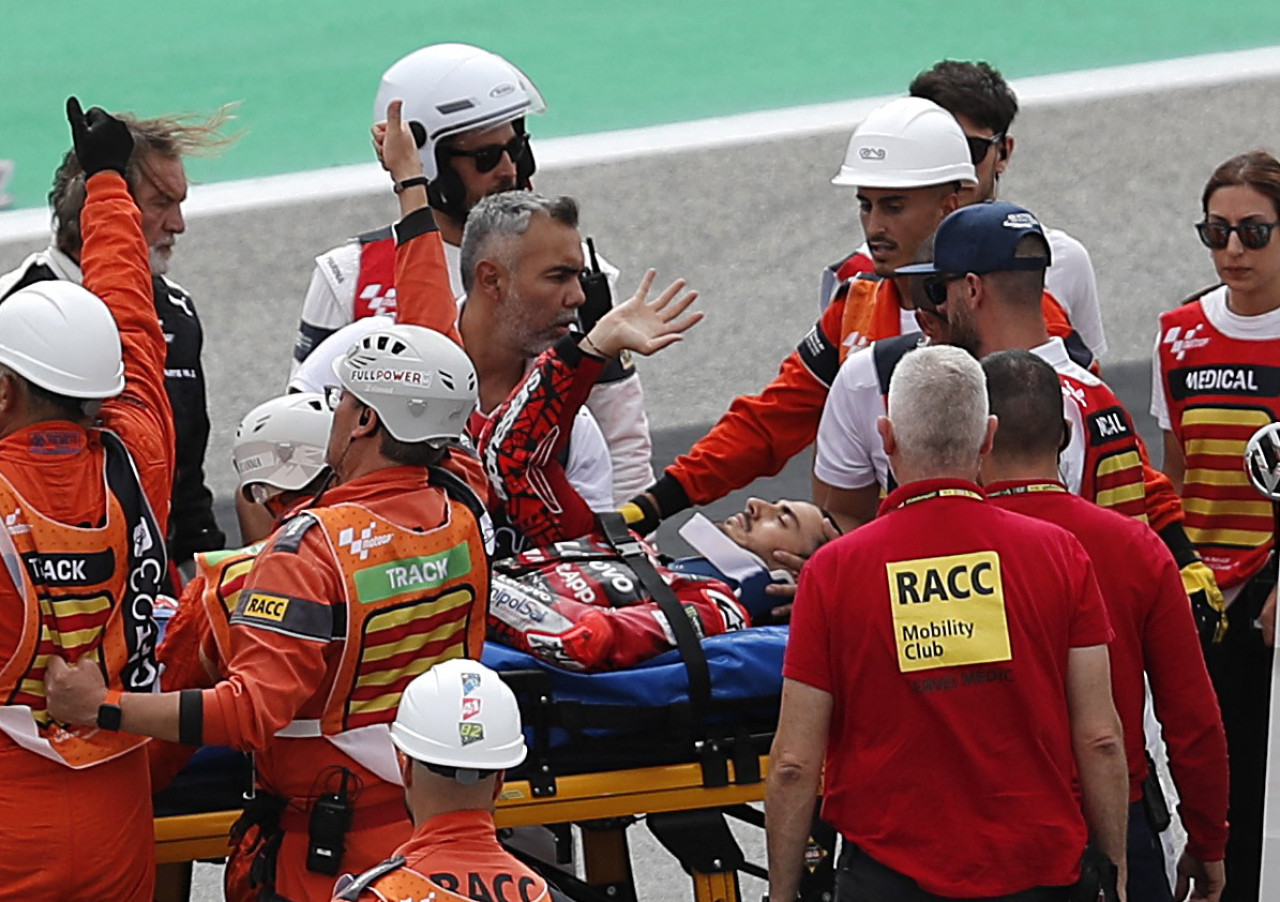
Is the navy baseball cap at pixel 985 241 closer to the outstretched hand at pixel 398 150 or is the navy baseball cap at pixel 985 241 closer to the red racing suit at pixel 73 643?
the outstretched hand at pixel 398 150

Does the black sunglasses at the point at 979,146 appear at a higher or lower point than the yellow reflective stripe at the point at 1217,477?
higher

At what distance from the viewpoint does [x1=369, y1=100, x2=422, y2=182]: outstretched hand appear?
415 centimetres

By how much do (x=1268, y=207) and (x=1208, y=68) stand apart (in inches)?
191

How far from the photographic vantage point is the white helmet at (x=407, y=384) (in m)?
3.34

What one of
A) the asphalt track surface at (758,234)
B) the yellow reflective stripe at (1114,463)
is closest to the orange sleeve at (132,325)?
the yellow reflective stripe at (1114,463)

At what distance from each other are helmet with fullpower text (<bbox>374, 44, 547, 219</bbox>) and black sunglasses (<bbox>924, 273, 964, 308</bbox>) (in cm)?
136

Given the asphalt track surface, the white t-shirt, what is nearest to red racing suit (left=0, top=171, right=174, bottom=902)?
the white t-shirt

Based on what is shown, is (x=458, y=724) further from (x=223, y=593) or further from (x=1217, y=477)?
(x=1217, y=477)

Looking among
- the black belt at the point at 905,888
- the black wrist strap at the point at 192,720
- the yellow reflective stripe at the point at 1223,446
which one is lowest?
the black belt at the point at 905,888

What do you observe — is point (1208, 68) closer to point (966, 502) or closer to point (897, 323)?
point (897, 323)

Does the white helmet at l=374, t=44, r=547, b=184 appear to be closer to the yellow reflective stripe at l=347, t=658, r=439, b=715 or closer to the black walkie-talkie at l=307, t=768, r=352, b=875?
the yellow reflective stripe at l=347, t=658, r=439, b=715

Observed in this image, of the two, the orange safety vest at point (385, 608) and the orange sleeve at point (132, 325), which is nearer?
the orange safety vest at point (385, 608)

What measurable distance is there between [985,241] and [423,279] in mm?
1053

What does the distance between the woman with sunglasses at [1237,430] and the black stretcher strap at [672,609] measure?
Answer: 1.20 metres
